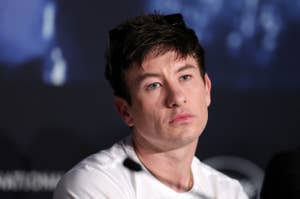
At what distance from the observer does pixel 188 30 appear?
206 centimetres

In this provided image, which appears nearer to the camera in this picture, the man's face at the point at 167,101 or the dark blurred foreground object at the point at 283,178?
the dark blurred foreground object at the point at 283,178

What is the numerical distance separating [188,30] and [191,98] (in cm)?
26

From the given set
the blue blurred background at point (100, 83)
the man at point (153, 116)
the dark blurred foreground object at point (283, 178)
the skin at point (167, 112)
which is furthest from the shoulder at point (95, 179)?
the blue blurred background at point (100, 83)

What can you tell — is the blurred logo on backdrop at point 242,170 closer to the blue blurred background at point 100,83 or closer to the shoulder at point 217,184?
the blue blurred background at point 100,83

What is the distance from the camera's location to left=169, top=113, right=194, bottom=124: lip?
1.87 metres

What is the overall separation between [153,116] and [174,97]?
10 cm

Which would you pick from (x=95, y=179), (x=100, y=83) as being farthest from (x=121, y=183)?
(x=100, y=83)

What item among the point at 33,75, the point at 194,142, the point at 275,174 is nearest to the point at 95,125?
the point at 33,75

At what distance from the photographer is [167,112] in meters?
1.88

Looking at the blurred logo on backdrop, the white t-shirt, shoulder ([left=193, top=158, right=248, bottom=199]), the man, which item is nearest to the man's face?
the man

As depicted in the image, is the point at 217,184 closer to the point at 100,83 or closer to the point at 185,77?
the point at 185,77

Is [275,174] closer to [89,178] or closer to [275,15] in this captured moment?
[89,178]

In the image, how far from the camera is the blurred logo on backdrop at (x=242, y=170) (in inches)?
106

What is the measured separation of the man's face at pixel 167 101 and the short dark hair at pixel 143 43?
2 centimetres
